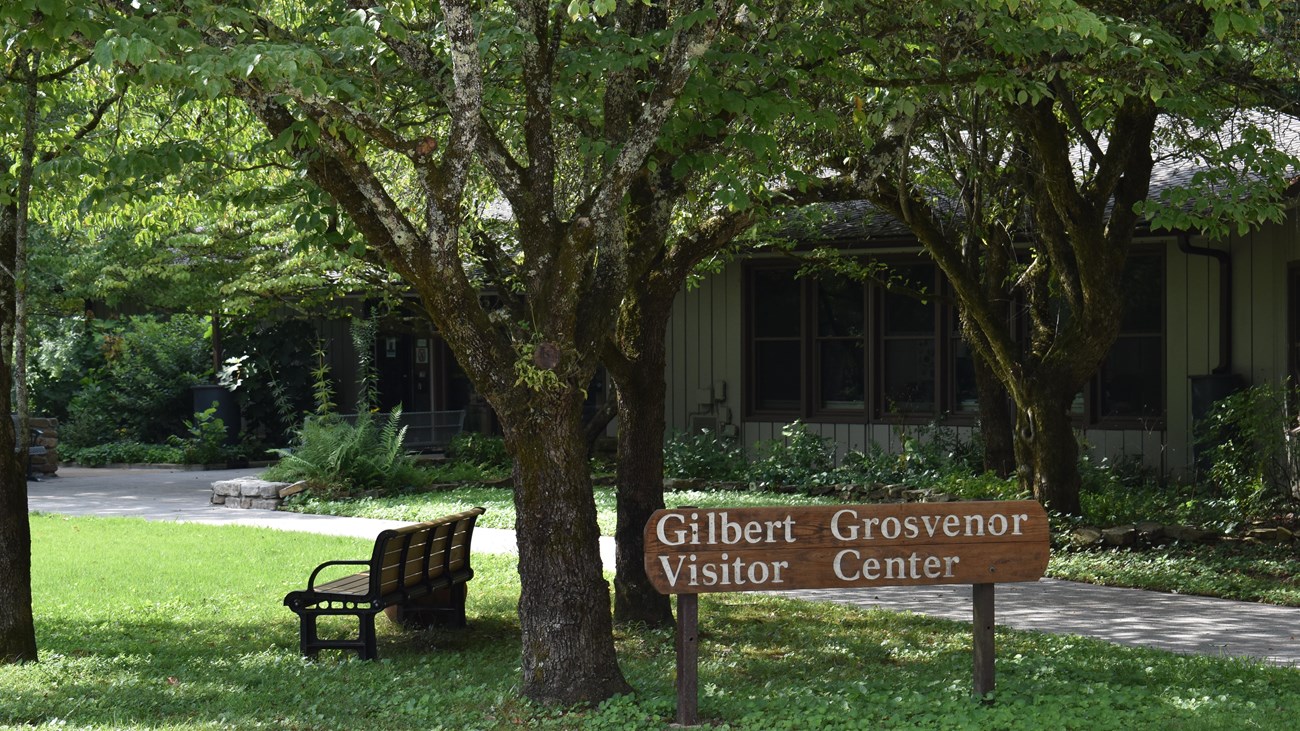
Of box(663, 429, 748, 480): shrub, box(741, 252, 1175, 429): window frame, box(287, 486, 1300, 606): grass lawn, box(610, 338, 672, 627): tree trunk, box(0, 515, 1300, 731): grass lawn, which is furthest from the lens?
box(663, 429, 748, 480): shrub

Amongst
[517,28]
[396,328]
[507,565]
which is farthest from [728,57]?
[396,328]

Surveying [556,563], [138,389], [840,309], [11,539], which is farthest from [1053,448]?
[138,389]

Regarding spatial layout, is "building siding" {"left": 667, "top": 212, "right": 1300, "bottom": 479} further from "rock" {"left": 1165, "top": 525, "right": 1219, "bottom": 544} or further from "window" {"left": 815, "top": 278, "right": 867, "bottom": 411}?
"rock" {"left": 1165, "top": 525, "right": 1219, "bottom": 544}

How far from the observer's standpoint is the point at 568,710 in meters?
6.61

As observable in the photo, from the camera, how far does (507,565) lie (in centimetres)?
1184

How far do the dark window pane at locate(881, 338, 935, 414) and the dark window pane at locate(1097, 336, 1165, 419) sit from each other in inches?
84.1

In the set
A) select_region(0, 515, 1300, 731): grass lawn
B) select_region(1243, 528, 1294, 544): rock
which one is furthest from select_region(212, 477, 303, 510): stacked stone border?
select_region(1243, 528, 1294, 544): rock

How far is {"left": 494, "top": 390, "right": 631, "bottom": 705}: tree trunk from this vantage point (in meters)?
6.73

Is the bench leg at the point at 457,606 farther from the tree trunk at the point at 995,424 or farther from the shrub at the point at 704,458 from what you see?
the shrub at the point at 704,458

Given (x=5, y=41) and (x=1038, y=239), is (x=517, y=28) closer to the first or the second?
(x=5, y=41)

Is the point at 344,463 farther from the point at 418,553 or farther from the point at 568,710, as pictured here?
the point at 568,710

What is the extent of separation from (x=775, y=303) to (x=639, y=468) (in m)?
9.49

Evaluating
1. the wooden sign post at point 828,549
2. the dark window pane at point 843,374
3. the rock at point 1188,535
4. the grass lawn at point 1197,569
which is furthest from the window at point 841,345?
the wooden sign post at point 828,549

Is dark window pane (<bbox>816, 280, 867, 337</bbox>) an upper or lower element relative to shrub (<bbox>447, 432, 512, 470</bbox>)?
upper
